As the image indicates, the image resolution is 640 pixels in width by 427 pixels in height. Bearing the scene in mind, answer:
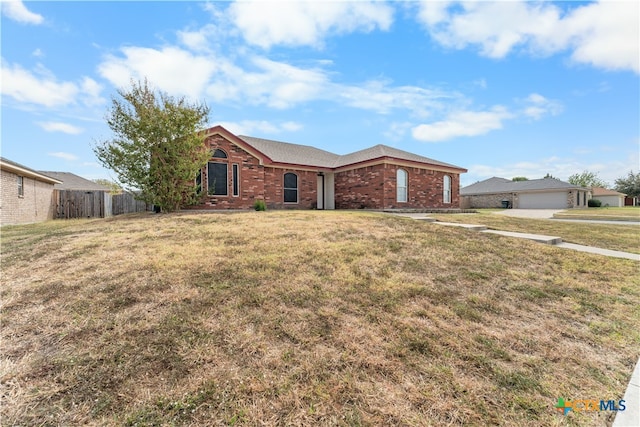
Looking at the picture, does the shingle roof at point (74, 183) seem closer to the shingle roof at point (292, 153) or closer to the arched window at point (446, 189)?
the shingle roof at point (292, 153)

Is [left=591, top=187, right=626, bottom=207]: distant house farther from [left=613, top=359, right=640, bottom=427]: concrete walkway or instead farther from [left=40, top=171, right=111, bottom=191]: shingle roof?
[left=40, top=171, right=111, bottom=191]: shingle roof

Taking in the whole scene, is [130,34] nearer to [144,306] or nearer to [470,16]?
[144,306]

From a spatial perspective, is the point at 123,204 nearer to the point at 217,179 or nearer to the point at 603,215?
the point at 217,179

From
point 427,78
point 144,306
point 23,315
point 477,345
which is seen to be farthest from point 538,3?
point 23,315

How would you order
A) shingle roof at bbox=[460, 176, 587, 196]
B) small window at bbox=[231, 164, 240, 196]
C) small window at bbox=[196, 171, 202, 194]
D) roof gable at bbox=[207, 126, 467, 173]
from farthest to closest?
shingle roof at bbox=[460, 176, 587, 196], roof gable at bbox=[207, 126, 467, 173], small window at bbox=[231, 164, 240, 196], small window at bbox=[196, 171, 202, 194]

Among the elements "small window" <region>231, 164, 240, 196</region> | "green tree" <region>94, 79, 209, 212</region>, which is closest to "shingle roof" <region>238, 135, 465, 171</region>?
"small window" <region>231, 164, 240, 196</region>

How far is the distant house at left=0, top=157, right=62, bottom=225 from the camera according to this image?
12039 mm

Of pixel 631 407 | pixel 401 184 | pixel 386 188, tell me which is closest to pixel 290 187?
pixel 386 188

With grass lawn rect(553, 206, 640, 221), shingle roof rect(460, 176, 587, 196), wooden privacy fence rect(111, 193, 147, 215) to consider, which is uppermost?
shingle roof rect(460, 176, 587, 196)

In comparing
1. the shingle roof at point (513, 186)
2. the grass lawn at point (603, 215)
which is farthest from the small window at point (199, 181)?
the shingle roof at point (513, 186)

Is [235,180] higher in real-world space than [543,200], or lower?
higher

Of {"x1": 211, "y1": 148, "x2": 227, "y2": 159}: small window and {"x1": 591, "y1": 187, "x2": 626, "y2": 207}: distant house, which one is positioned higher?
{"x1": 211, "y1": 148, "x2": 227, "y2": 159}: small window

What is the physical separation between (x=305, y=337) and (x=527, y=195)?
1467 inches

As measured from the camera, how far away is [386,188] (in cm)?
1503
